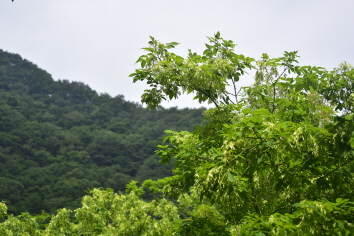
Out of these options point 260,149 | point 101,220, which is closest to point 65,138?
point 101,220

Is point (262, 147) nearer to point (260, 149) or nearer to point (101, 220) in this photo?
point (260, 149)

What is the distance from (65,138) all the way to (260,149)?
70810mm

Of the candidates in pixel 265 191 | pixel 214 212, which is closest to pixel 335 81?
pixel 265 191

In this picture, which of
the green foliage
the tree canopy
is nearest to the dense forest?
the green foliage

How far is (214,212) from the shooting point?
8.23 meters

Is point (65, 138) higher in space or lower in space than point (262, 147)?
higher

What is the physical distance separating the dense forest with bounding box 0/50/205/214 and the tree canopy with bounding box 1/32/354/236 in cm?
4005

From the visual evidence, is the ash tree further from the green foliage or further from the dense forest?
the dense forest

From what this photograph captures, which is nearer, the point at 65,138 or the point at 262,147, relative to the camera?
the point at 262,147

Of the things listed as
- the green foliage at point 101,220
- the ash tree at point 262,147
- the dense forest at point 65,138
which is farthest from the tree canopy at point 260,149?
the dense forest at point 65,138

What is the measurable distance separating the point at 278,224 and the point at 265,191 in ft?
7.59

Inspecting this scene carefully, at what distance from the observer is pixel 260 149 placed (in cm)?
503

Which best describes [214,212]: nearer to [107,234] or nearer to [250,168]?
[250,168]

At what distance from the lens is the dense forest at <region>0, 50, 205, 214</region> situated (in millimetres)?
50938
